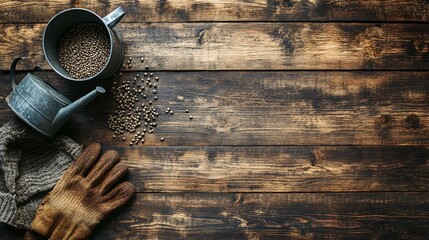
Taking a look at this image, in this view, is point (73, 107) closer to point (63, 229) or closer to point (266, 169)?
point (63, 229)

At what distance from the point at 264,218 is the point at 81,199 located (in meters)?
0.63

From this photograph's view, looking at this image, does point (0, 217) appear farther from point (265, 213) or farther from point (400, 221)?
point (400, 221)

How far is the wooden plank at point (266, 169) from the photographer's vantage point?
5.65 ft

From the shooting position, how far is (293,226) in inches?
67.7

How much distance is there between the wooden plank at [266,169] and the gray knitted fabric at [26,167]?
6.9 inches

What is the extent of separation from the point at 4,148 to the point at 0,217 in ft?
0.74

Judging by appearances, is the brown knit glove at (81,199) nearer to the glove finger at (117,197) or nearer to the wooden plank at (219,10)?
the glove finger at (117,197)

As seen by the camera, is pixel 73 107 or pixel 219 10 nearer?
pixel 73 107

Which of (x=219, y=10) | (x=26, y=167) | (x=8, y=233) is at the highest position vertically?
(x=219, y=10)

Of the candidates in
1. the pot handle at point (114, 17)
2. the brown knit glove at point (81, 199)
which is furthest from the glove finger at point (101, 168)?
the pot handle at point (114, 17)

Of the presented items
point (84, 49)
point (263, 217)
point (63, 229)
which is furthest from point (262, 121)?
point (63, 229)

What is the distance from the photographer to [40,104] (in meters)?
1.57

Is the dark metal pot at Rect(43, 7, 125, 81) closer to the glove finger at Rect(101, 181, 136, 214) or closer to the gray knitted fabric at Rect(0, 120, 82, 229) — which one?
the gray knitted fabric at Rect(0, 120, 82, 229)

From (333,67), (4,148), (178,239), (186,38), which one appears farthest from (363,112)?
(4,148)
